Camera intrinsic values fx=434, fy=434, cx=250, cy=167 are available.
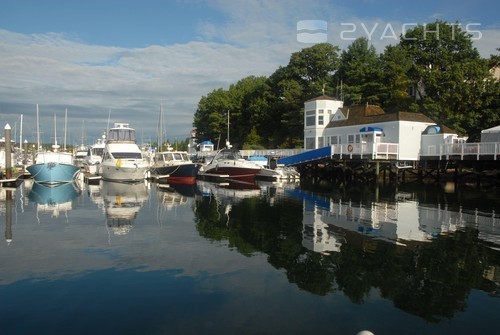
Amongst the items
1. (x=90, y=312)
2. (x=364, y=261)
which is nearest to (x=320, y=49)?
(x=364, y=261)

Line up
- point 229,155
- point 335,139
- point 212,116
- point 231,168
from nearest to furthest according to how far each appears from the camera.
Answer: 1. point 231,168
2. point 229,155
3. point 335,139
4. point 212,116

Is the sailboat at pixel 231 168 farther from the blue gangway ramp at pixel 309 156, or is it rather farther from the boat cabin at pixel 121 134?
the boat cabin at pixel 121 134

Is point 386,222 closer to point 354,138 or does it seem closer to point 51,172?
point 354,138

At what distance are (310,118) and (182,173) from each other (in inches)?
658

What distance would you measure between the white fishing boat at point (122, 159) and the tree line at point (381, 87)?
2392 centimetres

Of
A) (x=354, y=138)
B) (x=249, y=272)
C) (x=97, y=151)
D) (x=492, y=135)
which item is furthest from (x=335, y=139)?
(x=249, y=272)

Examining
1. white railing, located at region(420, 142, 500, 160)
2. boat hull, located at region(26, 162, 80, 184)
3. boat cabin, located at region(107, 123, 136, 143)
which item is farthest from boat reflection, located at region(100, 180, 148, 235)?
white railing, located at region(420, 142, 500, 160)

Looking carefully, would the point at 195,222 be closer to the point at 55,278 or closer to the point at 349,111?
the point at 55,278

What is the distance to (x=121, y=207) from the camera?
21766mm

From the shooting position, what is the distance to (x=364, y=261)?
11.2 m

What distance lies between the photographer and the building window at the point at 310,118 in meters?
47.9

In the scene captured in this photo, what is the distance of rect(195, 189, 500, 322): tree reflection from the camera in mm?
8883

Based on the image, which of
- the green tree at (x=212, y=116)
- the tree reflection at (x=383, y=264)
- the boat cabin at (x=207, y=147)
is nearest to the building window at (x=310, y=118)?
the green tree at (x=212, y=116)

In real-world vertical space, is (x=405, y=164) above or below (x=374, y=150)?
below
